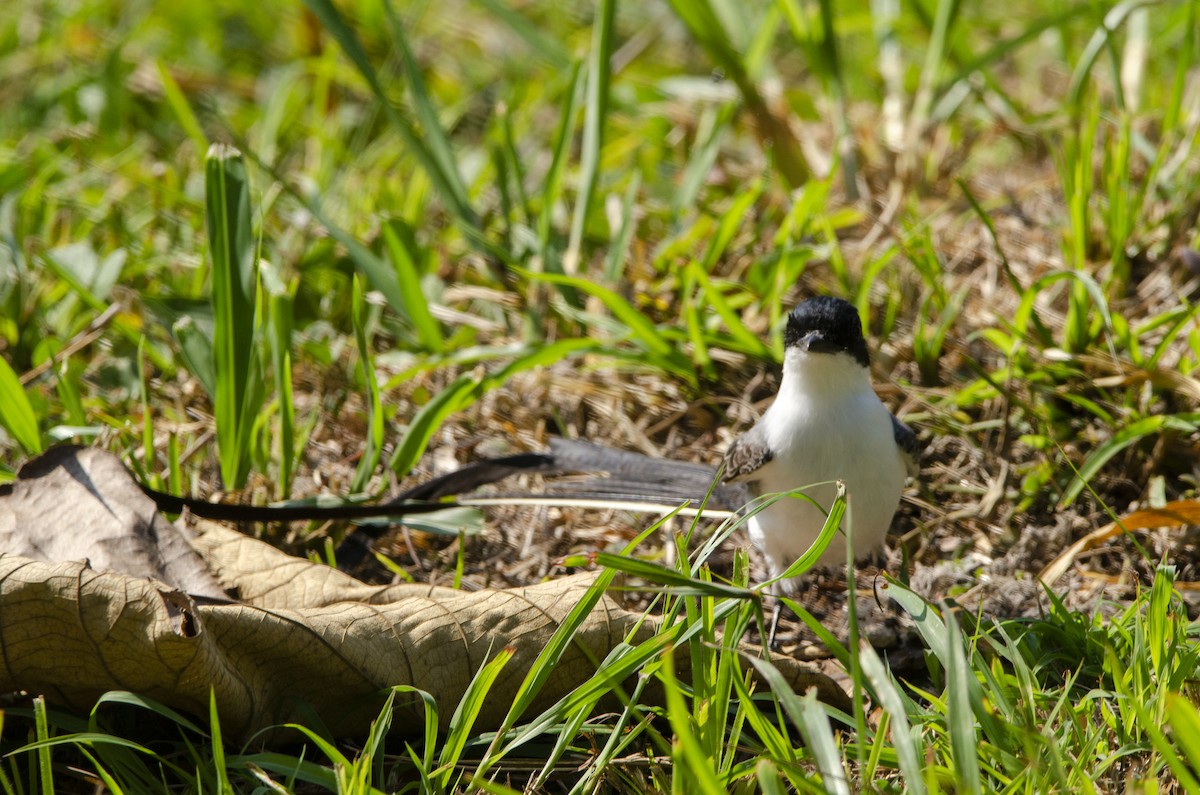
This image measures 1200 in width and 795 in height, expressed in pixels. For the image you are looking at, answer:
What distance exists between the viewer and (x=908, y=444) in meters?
3.45

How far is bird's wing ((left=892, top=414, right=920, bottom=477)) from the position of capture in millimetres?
3427

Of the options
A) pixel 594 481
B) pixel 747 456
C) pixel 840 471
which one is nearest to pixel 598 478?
pixel 594 481

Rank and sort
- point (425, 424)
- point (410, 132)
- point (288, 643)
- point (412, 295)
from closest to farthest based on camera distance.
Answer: point (288, 643), point (425, 424), point (412, 295), point (410, 132)

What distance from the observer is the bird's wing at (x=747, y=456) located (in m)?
3.40

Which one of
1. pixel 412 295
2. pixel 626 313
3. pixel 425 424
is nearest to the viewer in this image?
pixel 425 424

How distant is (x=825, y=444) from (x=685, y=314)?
866 mm

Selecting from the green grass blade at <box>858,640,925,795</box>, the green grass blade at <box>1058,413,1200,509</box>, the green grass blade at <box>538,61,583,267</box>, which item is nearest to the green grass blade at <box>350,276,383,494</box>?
the green grass blade at <box>538,61,583,267</box>

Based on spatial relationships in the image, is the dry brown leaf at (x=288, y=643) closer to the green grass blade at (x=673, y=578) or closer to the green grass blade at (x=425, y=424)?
the green grass blade at (x=673, y=578)

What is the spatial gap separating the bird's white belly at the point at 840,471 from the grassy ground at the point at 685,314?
0.54ft

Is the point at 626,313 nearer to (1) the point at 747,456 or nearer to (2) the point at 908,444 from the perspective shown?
(1) the point at 747,456

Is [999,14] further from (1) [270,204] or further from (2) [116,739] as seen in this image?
(2) [116,739]

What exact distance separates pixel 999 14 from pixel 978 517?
3.69 metres

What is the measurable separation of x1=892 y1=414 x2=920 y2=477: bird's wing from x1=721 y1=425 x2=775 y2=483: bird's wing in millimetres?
382

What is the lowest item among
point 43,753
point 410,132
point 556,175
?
point 43,753
